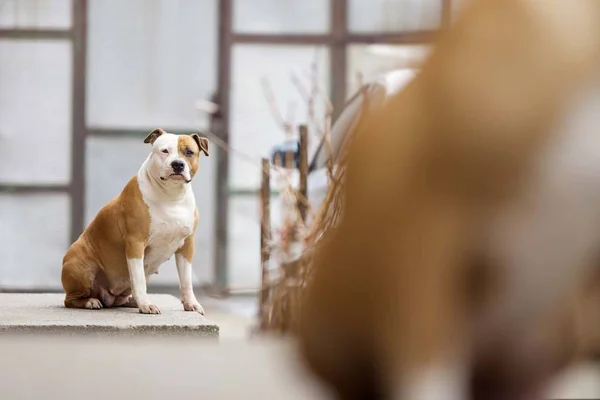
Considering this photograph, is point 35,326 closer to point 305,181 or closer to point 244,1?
point 305,181

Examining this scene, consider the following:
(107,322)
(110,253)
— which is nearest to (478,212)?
(107,322)

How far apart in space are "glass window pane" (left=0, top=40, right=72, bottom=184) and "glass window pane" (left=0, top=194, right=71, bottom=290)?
2.3 inches

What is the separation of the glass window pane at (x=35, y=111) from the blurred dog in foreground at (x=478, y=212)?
253cm

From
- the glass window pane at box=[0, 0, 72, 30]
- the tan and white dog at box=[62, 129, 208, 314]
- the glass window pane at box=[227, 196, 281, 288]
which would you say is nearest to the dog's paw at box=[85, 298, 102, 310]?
the tan and white dog at box=[62, 129, 208, 314]

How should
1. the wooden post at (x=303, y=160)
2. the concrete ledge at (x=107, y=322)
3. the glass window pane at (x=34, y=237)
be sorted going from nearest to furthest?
the concrete ledge at (x=107, y=322)
the wooden post at (x=303, y=160)
the glass window pane at (x=34, y=237)

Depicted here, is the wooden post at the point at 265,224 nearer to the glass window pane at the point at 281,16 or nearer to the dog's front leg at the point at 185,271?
the dog's front leg at the point at 185,271

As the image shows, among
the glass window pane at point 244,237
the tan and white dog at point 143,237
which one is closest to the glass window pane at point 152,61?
the glass window pane at point 244,237

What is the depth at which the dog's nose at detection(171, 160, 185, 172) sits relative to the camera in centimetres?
132

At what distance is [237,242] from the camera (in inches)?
106

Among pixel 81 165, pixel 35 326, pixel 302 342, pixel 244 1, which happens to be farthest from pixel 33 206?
pixel 302 342

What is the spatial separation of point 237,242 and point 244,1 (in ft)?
2.22

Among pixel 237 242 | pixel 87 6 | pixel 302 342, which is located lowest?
pixel 237 242

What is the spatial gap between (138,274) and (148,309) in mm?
67

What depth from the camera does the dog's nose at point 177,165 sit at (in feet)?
4.32
